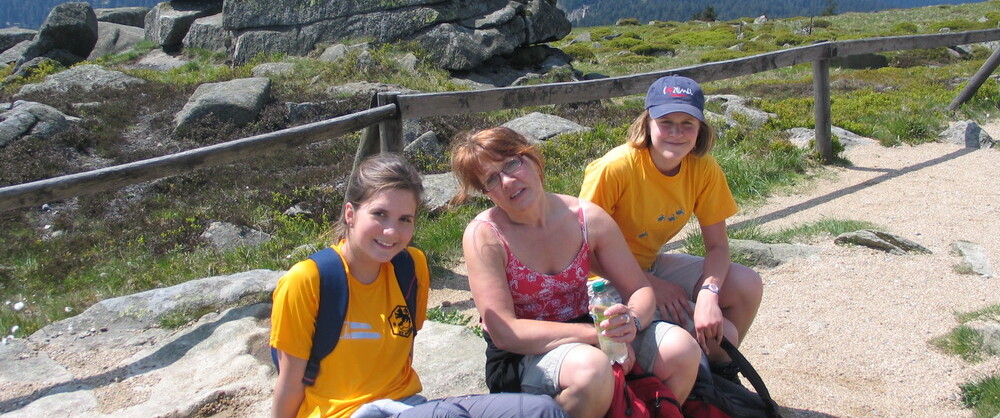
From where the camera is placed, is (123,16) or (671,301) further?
(123,16)

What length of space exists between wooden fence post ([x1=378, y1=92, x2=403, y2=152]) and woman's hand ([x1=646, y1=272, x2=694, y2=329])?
8.92ft

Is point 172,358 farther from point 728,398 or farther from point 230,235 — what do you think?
point 230,235

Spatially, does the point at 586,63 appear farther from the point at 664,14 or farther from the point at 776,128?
the point at 664,14

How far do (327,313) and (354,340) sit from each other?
139mm

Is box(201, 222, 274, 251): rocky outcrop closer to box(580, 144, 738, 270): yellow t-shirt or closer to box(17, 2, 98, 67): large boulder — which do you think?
box(580, 144, 738, 270): yellow t-shirt

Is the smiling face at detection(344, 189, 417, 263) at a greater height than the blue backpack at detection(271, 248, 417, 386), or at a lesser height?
greater

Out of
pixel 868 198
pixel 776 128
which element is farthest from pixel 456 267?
pixel 776 128

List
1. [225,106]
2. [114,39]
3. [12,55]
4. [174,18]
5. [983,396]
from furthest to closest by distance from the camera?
[114,39]
[12,55]
[174,18]
[225,106]
[983,396]

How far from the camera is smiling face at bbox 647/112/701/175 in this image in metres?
3.27

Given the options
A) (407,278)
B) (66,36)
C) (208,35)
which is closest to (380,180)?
(407,278)

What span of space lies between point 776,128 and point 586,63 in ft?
55.3

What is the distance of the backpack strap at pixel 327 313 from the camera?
8.38ft

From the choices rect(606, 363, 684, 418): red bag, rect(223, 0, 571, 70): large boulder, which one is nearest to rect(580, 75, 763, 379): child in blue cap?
rect(606, 363, 684, 418): red bag

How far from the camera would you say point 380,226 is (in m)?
2.64
